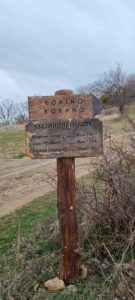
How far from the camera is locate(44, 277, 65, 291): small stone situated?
4.25 meters

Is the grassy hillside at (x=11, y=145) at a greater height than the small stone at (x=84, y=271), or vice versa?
the grassy hillside at (x=11, y=145)

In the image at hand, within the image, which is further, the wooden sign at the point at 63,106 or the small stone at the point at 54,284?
the small stone at the point at 54,284

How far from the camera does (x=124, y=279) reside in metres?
3.85

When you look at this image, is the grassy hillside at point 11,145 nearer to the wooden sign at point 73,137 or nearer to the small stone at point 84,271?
the small stone at point 84,271

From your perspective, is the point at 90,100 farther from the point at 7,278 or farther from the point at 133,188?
the point at 7,278

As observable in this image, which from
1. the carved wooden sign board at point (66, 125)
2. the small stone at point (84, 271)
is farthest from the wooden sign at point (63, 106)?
the small stone at point (84, 271)

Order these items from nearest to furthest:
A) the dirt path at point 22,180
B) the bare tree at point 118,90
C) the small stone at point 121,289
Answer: the small stone at point 121,289, the dirt path at point 22,180, the bare tree at point 118,90

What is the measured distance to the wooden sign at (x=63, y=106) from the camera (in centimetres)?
412

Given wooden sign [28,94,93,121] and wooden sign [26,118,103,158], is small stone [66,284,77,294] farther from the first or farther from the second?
wooden sign [28,94,93,121]

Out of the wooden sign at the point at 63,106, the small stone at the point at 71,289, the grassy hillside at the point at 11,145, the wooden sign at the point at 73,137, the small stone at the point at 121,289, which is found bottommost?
the small stone at the point at 71,289

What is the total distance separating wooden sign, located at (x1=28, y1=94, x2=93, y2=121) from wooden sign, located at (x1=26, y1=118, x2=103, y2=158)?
0.06m

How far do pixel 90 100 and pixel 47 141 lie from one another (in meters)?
0.58

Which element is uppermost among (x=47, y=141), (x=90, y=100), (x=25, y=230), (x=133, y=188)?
(x=90, y=100)

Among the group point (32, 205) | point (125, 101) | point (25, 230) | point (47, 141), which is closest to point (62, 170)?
point (47, 141)
